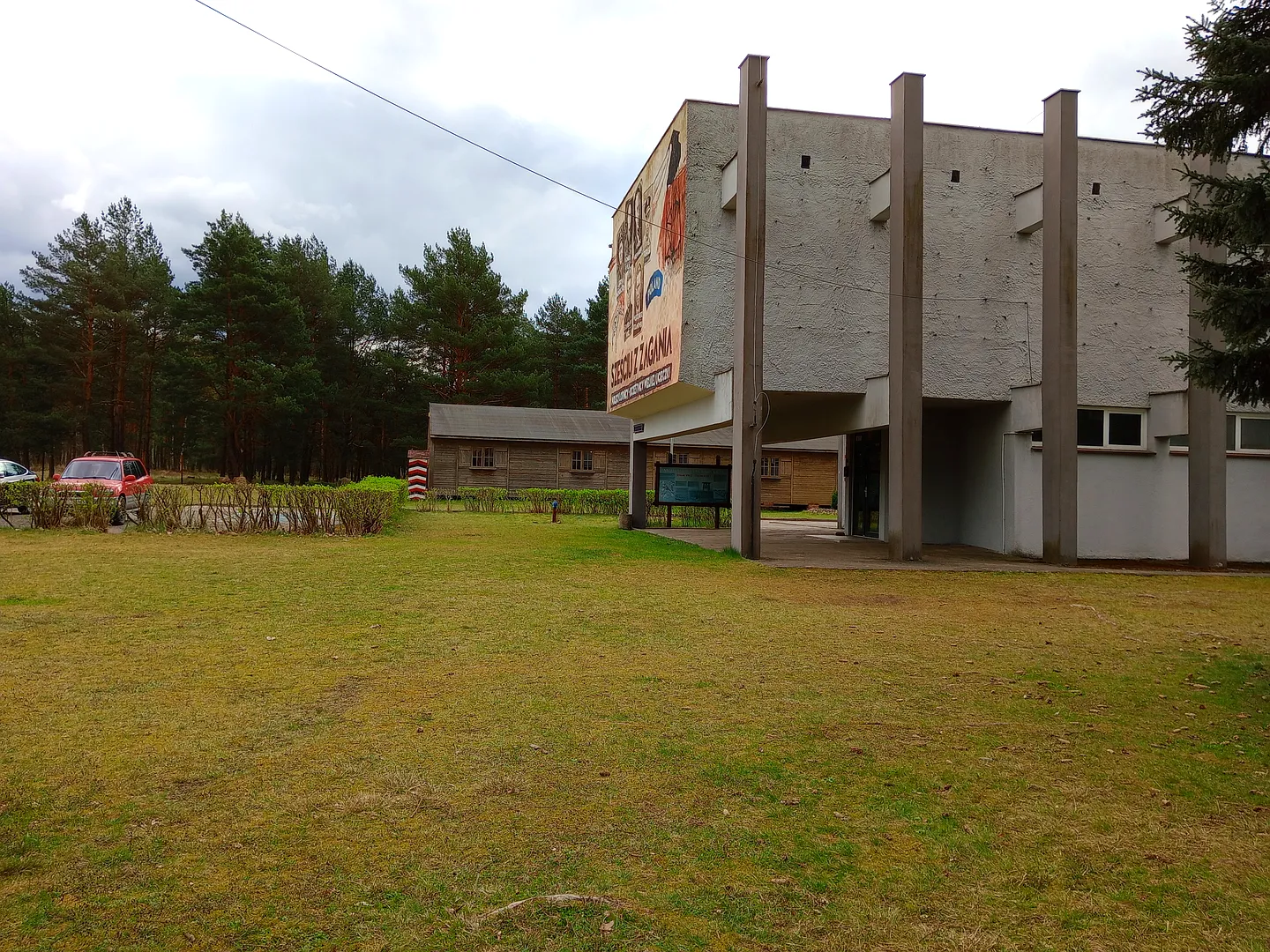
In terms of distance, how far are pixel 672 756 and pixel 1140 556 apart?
16.9 metres

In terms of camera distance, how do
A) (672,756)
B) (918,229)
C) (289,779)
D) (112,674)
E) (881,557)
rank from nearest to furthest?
(289,779) < (672,756) < (112,674) < (918,229) < (881,557)

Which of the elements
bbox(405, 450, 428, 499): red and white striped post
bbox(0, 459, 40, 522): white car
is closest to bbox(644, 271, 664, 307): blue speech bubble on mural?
bbox(405, 450, 428, 499): red and white striped post

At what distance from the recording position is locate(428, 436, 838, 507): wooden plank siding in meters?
42.3

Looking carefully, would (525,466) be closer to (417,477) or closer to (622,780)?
(417,477)

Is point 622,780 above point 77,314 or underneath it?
underneath

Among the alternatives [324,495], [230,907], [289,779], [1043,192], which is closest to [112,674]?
[289,779]

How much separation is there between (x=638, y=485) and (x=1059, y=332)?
14076 mm

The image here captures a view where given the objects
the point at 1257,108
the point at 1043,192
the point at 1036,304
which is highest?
the point at 1043,192

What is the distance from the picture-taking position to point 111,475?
2252cm

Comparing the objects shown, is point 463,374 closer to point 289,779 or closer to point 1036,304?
point 1036,304

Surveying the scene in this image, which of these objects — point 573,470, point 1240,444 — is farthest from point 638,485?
point 573,470

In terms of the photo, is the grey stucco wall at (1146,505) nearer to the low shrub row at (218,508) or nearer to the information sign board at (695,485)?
the information sign board at (695,485)

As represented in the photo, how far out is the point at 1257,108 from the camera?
21.6 feet

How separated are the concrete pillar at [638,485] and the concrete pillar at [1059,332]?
13.2 meters
